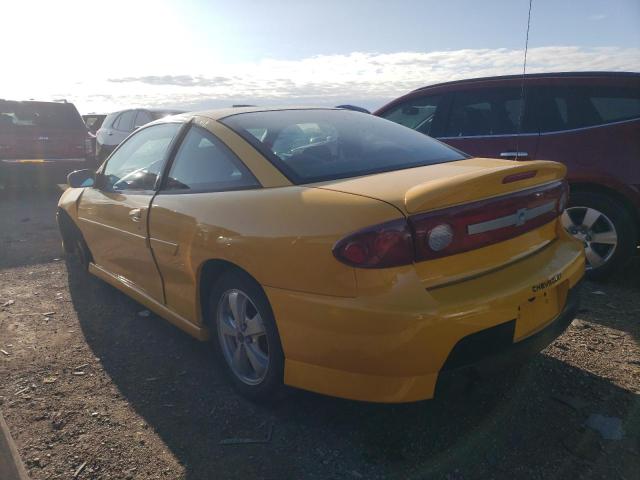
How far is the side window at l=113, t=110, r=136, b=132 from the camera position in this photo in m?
12.4

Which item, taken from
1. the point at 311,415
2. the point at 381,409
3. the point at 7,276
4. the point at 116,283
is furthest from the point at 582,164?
the point at 7,276

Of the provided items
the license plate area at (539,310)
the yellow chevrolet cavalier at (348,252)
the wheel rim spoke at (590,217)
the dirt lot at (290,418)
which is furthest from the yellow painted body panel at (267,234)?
the wheel rim spoke at (590,217)

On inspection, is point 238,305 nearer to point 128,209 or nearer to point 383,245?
point 383,245

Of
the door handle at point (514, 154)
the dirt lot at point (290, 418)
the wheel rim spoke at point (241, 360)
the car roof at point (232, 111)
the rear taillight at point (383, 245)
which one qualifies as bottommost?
the dirt lot at point (290, 418)

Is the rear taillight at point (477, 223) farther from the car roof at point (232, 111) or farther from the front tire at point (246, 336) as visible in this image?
the car roof at point (232, 111)

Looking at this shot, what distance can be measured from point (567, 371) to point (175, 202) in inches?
95.1

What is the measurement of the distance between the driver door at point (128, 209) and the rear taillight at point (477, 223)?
6.25ft

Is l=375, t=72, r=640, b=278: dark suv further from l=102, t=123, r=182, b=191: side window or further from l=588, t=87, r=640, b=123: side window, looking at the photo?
l=102, t=123, r=182, b=191: side window

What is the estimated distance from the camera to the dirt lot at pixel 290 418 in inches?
89.9

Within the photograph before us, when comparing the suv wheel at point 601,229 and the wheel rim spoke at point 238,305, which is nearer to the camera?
the wheel rim spoke at point 238,305

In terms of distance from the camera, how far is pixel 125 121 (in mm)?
12578

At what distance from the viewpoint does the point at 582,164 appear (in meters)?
4.30

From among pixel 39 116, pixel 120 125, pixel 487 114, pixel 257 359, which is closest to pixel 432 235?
pixel 257 359

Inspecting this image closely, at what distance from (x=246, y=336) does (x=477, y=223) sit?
1.29 m
